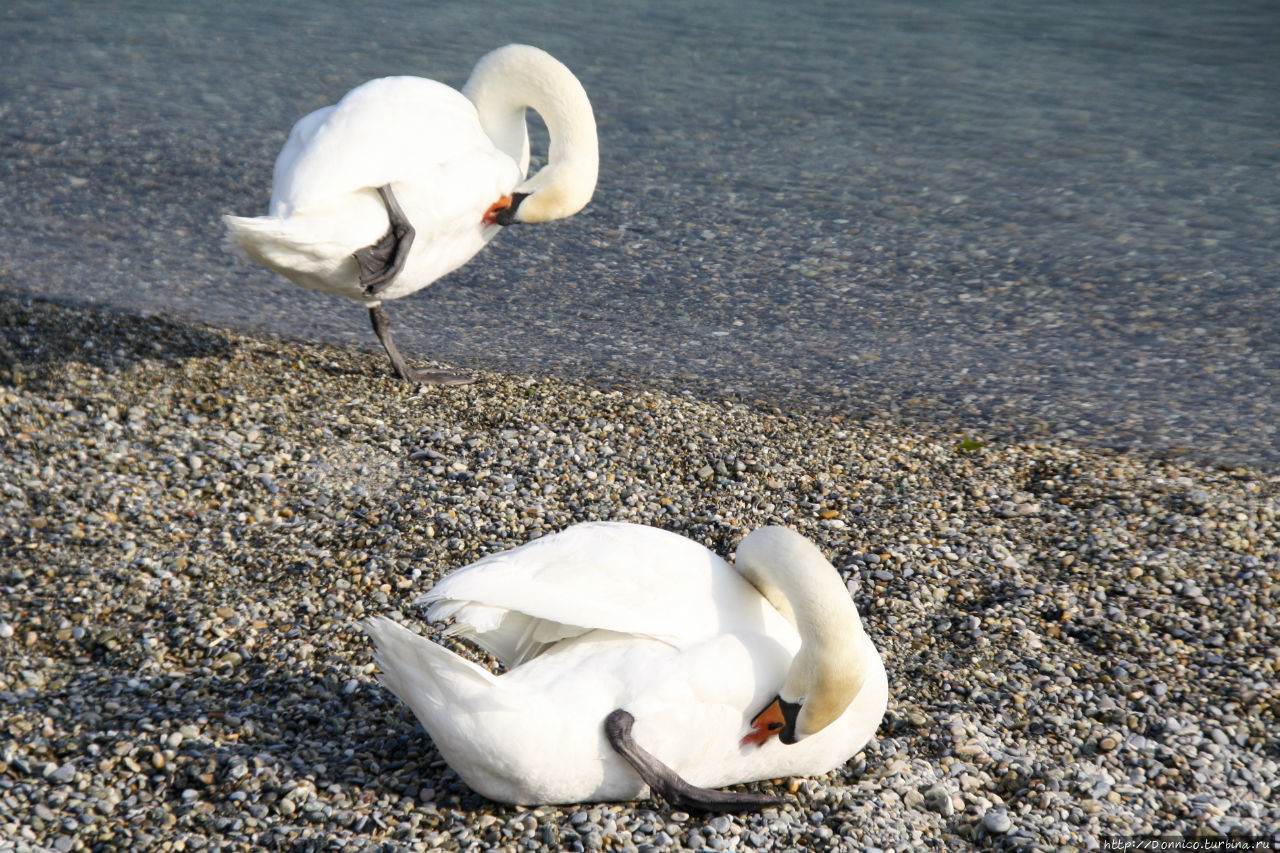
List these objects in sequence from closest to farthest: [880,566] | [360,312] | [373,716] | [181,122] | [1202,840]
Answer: [1202,840]
[373,716]
[880,566]
[360,312]
[181,122]

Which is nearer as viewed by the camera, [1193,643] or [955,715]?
[955,715]

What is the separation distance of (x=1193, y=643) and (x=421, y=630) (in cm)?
261

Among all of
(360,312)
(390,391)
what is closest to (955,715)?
(390,391)

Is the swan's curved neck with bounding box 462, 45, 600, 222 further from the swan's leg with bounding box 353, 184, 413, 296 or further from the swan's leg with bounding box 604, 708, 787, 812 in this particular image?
the swan's leg with bounding box 604, 708, 787, 812

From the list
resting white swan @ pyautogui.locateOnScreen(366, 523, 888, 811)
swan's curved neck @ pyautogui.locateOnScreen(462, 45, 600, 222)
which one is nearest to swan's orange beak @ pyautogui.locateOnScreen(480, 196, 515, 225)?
swan's curved neck @ pyautogui.locateOnScreen(462, 45, 600, 222)

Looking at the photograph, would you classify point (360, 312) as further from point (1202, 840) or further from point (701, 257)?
point (1202, 840)

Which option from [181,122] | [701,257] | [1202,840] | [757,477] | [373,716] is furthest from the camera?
[181,122]

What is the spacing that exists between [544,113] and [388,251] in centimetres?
154

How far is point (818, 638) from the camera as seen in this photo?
304 centimetres

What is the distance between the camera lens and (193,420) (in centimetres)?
541

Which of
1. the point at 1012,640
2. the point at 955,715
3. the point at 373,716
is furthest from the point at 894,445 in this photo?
the point at 373,716

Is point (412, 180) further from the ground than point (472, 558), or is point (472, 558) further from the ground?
point (412, 180)

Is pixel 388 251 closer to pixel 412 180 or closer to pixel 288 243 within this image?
pixel 412 180

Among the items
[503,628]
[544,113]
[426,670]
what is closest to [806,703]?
[503,628]
